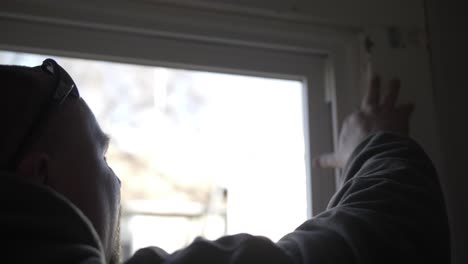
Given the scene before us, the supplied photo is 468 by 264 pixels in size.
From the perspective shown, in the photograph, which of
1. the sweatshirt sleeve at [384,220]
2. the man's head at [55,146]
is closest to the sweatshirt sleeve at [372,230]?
the sweatshirt sleeve at [384,220]

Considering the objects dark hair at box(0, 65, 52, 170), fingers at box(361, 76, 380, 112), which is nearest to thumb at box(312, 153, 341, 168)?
fingers at box(361, 76, 380, 112)

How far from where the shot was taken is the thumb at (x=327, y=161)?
0.95 m

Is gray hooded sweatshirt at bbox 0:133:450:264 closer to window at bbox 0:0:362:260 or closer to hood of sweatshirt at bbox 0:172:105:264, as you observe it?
hood of sweatshirt at bbox 0:172:105:264

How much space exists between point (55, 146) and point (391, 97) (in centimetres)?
60

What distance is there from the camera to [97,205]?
618 mm

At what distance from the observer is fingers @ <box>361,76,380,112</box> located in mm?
917

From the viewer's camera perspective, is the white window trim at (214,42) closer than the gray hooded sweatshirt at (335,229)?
No

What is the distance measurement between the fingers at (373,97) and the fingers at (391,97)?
14 mm

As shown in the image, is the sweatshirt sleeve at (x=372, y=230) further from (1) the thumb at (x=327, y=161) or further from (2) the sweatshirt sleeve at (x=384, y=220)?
(1) the thumb at (x=327, y=161)

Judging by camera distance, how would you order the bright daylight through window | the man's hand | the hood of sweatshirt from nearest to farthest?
the hood of sweatshirt < the man's hand < the bright daylight through window

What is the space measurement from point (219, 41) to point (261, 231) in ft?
1.38

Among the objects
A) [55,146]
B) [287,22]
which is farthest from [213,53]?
[55,146]

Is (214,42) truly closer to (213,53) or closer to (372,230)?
(213,53)

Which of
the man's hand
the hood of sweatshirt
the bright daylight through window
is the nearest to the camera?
the hood of sweatshirt
